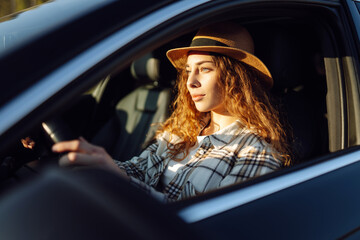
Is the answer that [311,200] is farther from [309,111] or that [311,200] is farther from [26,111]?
[309,111]

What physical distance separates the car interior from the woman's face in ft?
0.83

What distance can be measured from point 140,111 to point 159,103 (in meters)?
0.22

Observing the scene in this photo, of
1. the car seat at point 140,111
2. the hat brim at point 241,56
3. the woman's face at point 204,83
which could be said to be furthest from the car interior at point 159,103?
the woman's face at point 204,83

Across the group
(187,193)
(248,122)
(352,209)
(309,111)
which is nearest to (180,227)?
(352,209)

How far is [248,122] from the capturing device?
76.9 inches

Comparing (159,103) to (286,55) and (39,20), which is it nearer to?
(286,55)

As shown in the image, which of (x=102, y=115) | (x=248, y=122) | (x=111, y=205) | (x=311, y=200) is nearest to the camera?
(x=111, y=205)

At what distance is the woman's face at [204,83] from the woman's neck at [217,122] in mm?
109

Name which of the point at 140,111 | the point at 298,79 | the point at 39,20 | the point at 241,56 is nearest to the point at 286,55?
the point at 298,79

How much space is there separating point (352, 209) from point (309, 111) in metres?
1.10

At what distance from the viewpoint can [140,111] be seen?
3.44 m

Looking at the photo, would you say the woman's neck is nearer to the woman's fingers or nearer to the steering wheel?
the steering wheel

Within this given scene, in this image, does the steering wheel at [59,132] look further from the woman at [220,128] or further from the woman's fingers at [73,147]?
the woman at [220,128]

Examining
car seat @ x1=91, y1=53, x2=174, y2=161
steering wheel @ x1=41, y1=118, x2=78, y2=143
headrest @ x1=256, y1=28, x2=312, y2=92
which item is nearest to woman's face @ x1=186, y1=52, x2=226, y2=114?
headrest @ x1=256, y1=28, x2=312, y2=92
